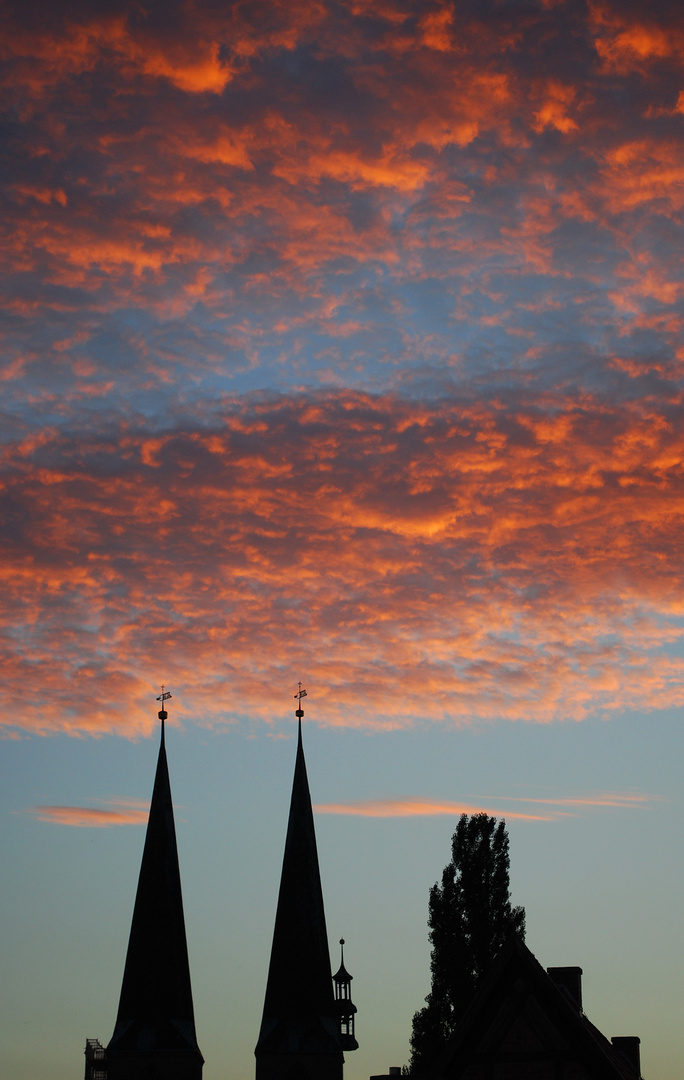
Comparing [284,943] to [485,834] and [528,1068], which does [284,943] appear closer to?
[485,834]

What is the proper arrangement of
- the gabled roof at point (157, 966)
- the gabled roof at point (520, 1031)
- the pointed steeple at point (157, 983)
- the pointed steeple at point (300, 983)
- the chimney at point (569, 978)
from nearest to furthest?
the gabled roof at point (520, 1031) < the chimney at point (569, 978) < the pointed steeple at point (157, 983) < the gabled roof at point (157, 966) < the pointed steeple at point (300, 983)

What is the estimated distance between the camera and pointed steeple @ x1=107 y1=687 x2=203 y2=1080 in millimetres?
54375

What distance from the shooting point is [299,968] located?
2208 inches

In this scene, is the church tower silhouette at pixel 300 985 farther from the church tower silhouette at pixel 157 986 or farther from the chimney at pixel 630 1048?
the chimney at pixel 630 1048

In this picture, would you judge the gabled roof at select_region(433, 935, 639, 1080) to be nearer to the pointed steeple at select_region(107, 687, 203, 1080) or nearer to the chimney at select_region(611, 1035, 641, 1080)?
the chimney at select_region(611, 1035, 641, 1080)

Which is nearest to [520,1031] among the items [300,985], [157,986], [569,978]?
[569,978]

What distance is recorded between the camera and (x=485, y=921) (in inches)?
2328

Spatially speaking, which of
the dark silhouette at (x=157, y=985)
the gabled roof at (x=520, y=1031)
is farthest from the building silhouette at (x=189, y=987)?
the gabled roof at (x=520, y=1031)

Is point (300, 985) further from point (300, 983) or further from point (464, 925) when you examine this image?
point (464, 925)

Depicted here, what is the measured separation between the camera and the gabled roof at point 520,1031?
1469 inches

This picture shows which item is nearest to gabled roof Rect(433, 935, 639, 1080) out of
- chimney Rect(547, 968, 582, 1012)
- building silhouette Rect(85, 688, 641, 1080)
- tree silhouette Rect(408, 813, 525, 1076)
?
chimney Rect(547, 968, 582, 1012)

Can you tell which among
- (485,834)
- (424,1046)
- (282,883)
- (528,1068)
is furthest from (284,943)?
(528,1068)

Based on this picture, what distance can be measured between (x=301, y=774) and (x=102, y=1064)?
1344 cm

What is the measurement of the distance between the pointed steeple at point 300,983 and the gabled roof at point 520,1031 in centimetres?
1840
